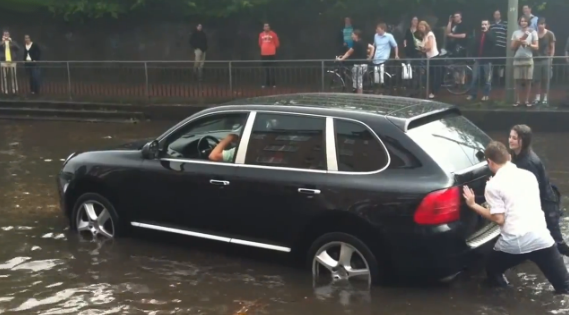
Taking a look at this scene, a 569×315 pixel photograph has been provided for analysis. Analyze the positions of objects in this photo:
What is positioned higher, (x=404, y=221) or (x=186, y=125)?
(x=186, y=125)

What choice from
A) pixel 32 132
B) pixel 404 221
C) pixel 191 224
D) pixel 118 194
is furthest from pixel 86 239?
pixel 32 132

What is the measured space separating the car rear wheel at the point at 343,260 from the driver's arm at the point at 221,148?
126cm

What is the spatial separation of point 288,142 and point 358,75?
9.62 metres

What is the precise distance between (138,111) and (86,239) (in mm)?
10136

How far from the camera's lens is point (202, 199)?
23.1 feet

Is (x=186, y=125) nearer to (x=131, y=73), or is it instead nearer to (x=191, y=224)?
(x=191, y=224)

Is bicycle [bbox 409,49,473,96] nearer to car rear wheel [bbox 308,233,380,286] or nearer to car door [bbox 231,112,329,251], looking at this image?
car door [bbox 231,112,329,251]

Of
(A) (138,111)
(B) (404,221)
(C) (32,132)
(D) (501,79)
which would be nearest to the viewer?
(B) (404,221)

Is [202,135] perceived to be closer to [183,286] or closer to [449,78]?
[183,286]

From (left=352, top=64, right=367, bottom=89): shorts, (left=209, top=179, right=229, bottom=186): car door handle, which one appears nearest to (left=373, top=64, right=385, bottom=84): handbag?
(left=352, top=64, right=367, bottom=89): shorts

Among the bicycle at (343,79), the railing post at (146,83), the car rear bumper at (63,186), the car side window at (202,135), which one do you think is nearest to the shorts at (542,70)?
the bicycle at (343,79)

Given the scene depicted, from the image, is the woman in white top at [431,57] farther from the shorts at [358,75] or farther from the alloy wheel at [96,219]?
the alloy wheel at [96,219]

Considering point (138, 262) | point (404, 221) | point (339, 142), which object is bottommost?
point (138, 262)

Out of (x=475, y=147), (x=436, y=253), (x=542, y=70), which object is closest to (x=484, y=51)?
(x=542, y=70)
